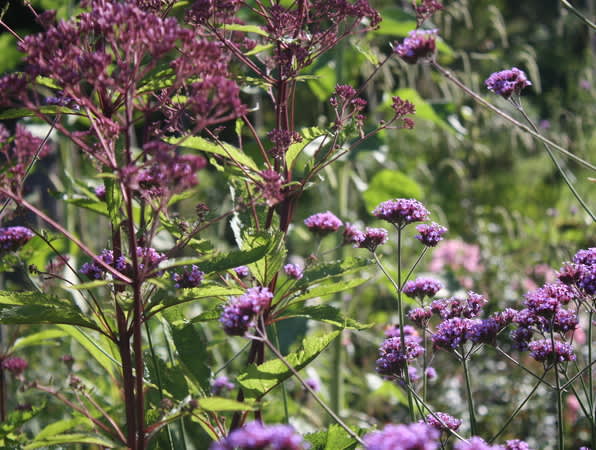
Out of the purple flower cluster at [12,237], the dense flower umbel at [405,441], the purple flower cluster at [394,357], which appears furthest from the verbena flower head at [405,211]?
the purple flower cluster at [12,237]

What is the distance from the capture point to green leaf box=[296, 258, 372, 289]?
1.37m

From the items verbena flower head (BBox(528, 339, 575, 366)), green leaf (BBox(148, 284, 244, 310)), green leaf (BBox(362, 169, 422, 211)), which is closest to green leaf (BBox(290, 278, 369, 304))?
green leaf (BBox(148, 284, 244, 310))

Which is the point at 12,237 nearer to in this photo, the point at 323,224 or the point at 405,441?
the point at 323,224

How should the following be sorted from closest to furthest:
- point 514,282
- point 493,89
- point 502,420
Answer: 1. point 493,89
2. point 502,420
3. point 514,282

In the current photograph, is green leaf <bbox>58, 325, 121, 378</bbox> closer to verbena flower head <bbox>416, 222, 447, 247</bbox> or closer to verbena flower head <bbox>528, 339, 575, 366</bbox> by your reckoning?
verbena flower head <bbox>416, 222, 447, 247</bbox>

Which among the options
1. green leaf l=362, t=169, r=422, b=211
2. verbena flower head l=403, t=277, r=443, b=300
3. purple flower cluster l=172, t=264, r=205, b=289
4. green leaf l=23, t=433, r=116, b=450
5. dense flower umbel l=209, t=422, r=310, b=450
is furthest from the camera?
green leaf l=362, t=169, r=422, b=211

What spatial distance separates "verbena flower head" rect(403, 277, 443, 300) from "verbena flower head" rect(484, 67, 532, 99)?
1.42ft

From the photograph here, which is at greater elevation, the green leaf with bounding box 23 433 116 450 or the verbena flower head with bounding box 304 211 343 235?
the verbena flower head with bounding box 304 211 343 235

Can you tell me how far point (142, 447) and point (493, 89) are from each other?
101cm

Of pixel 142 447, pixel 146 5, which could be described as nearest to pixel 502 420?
pixel 142 447

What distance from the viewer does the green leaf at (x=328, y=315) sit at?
1.29 metres

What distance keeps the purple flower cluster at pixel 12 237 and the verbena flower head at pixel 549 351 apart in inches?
44.7

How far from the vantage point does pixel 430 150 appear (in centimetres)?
769

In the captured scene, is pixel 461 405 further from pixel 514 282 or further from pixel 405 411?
pixel 514 282
